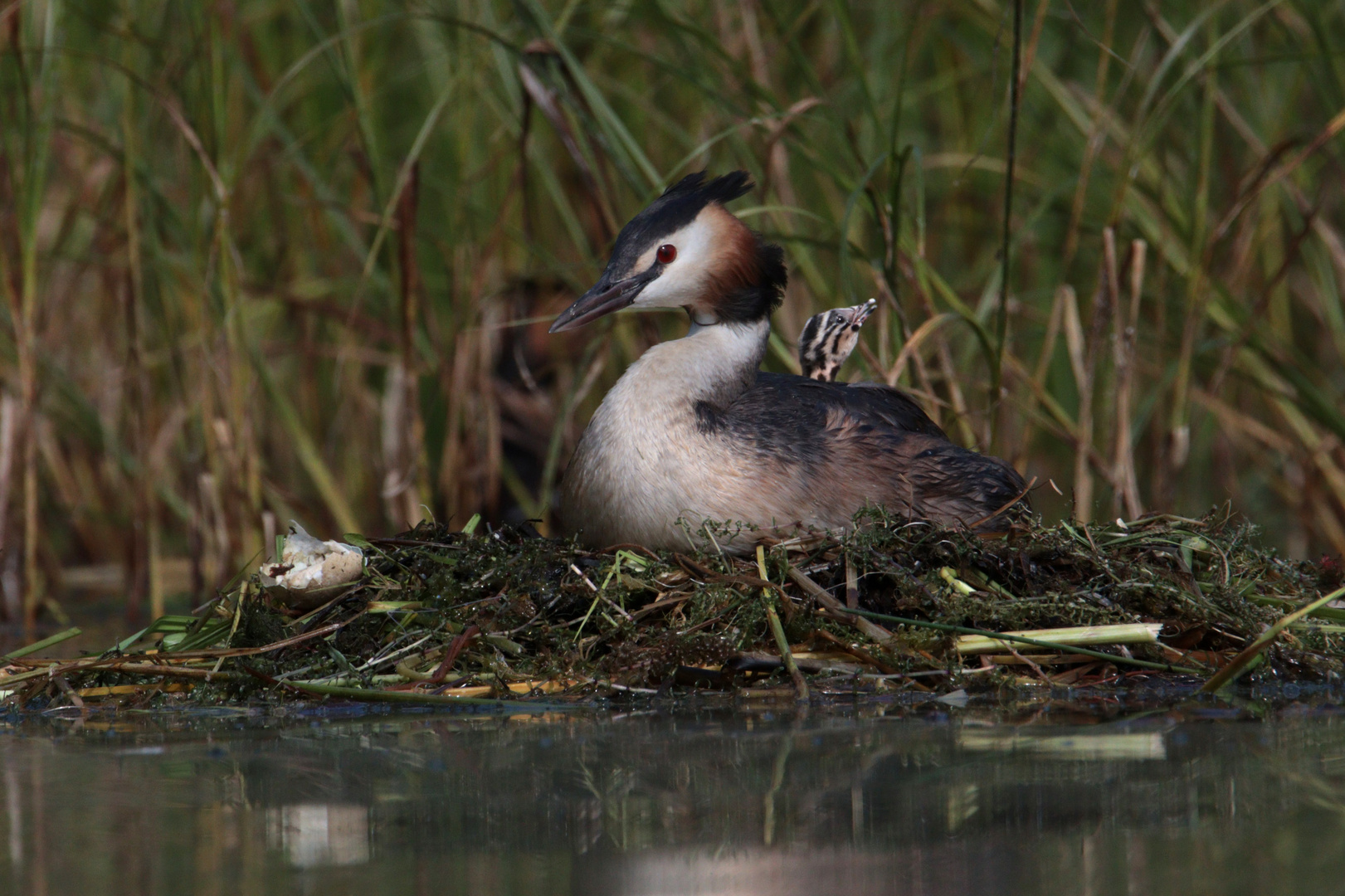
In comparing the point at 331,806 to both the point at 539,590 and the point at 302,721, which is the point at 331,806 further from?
the point at 539,590

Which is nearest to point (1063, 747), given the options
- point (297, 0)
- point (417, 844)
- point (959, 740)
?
point (959, 740)

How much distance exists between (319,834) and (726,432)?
2197 mm

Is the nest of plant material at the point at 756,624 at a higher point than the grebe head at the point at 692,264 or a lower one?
lower

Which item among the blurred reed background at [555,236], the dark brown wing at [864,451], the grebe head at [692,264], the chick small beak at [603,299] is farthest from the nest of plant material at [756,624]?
the blurred reed background at [555,236]

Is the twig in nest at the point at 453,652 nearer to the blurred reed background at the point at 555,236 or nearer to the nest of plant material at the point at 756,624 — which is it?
the nest of plant material at the point at 756,624

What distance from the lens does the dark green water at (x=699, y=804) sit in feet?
6.82

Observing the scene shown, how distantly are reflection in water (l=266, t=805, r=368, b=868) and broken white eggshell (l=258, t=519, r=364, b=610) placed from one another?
1.48m

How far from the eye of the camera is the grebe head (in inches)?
176

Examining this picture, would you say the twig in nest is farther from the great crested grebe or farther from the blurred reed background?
the blurred reed background

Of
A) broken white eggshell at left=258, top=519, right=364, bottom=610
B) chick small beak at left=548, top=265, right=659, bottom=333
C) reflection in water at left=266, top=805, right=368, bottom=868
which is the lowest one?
reflection in water at left=266, top=805, right=368, bottom=868

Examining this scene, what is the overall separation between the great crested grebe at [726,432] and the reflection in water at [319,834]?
5.90ft

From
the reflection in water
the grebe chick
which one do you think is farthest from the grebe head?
the reflection in water

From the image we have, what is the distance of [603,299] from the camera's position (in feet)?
14.5

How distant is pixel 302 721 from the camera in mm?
3281
